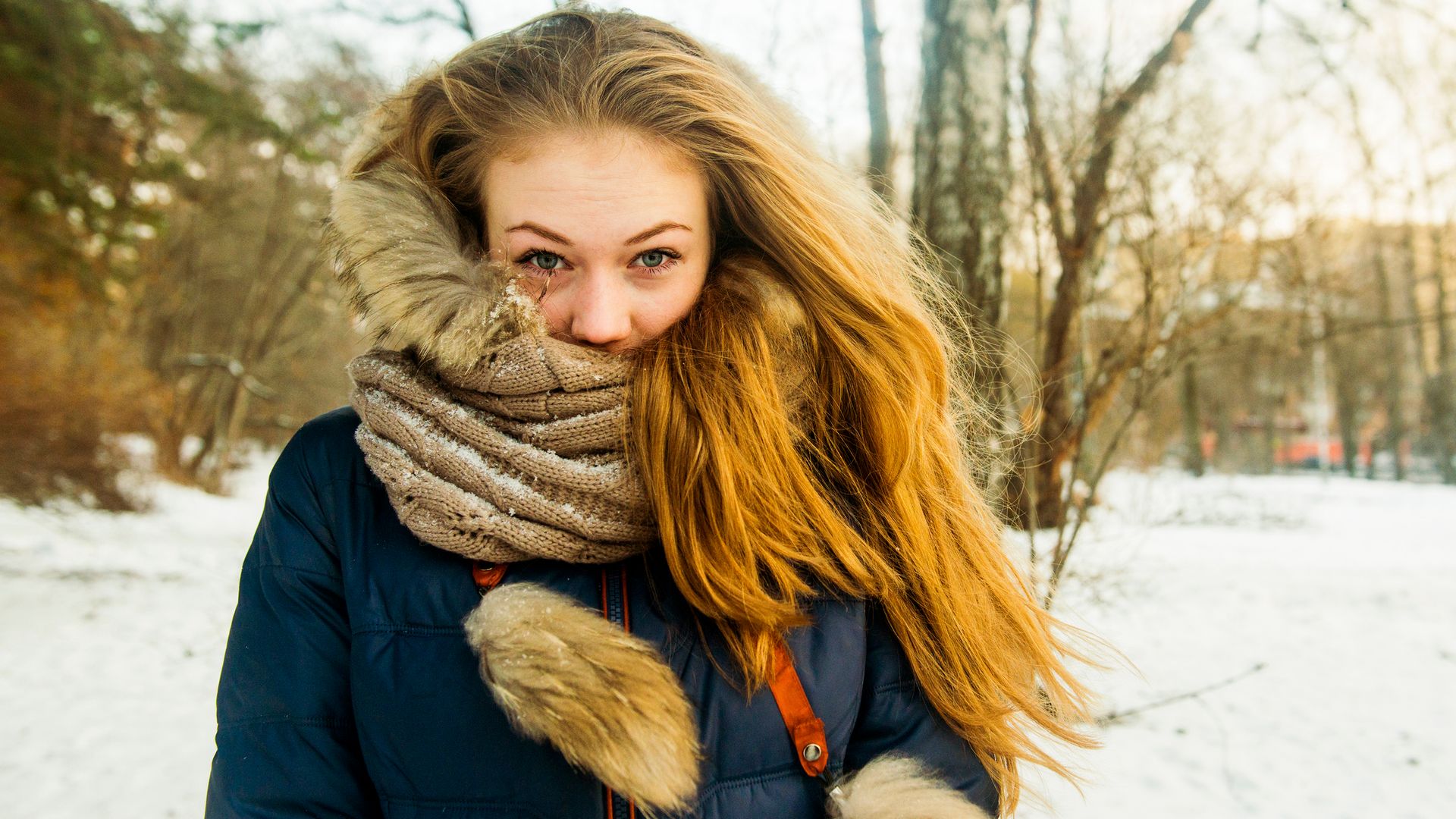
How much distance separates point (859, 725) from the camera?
139 centimetres

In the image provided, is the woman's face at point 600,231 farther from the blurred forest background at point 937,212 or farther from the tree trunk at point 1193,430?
the tree trunk at point 1193,430

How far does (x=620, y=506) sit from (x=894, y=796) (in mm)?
600

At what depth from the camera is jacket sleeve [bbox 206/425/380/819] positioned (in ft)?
4.06

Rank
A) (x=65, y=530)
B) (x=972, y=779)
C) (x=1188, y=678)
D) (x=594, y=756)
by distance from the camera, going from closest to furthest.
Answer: (x=594, y=756), (x=972, y=779), (x=1188, y=678), (x=65, y=530)

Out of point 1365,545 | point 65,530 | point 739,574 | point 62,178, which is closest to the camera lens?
point 739,574

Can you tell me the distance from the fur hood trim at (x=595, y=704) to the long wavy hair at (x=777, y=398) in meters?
0.15

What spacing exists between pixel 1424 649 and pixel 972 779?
258 inches

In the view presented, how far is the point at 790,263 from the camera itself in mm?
1521

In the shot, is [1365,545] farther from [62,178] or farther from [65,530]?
[65,530]

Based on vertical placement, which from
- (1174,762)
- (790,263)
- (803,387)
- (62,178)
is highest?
(62,178)

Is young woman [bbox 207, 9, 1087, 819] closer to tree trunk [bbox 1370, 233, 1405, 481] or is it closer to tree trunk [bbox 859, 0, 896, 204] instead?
tree trunk [bbox 859, 0, 896, 204]

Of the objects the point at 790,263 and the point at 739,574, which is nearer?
the point at 739,574

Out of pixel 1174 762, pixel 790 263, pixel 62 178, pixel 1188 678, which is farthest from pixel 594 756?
pixel 62 178

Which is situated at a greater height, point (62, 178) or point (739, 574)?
point (62, 178)
